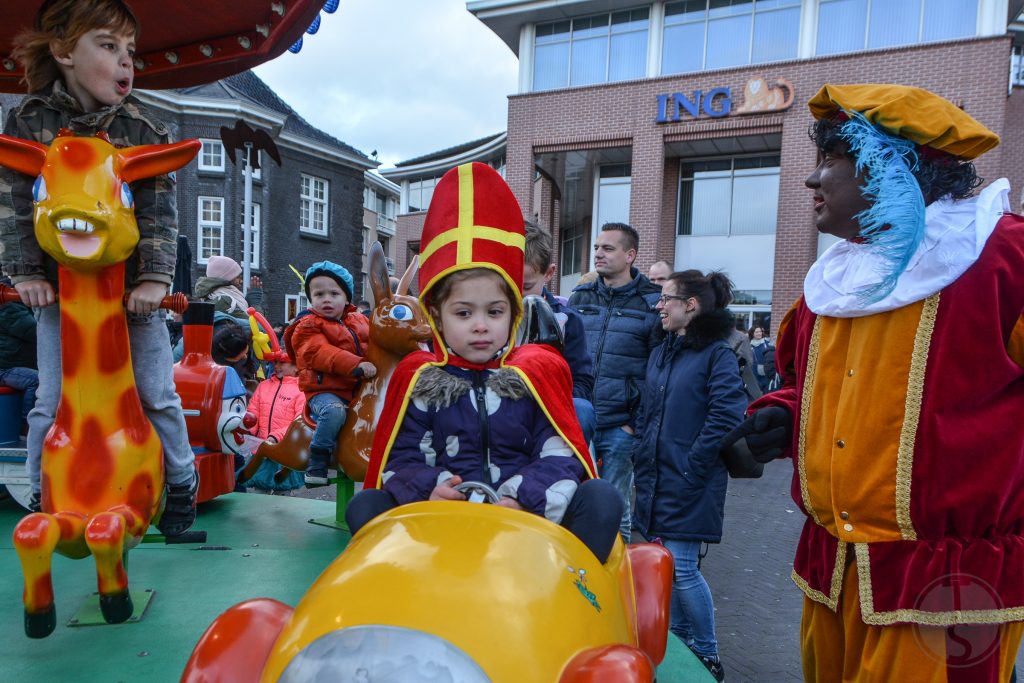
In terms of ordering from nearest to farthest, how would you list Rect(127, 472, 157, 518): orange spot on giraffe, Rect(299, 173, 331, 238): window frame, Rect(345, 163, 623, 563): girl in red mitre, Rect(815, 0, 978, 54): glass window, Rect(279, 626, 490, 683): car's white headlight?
Rect(279, 626, 490, 683): car's white headlight, Rect(345, 163, 623, 563): girl in red mitre, Rect(127, 472, 157, 518): orange spot on giraffe, Rect(815, 0, 978, 54): glass window, Rect(299, 173, 331, 238): window frame

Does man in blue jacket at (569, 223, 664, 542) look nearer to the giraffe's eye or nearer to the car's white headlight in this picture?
the giraffe's eye

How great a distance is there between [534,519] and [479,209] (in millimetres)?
1021

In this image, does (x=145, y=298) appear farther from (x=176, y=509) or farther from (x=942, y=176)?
(x=942, y=176)

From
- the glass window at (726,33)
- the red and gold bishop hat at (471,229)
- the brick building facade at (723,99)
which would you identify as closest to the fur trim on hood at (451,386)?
the red and gold bishop hat at (471,229)

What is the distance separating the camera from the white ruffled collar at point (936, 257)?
1553 mm

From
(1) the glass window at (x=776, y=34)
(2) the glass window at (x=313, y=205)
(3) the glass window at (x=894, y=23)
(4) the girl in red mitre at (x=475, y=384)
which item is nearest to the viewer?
(4) the girl in red mitre at (x=475, y=384)

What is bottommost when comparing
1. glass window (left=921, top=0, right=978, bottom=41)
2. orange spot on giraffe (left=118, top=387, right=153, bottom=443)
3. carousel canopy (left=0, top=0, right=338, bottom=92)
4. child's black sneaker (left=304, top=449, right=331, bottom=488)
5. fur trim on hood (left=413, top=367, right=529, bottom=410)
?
child's black sneaker (left=304, top=449, right=331, bottom=488)

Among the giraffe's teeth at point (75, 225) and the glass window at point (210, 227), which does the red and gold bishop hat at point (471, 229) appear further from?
the glass window at point (210, 227)

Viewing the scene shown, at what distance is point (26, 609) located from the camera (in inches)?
84.2

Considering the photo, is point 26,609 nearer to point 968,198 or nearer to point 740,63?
point 968,198

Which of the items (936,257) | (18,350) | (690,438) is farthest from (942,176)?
(18,350)

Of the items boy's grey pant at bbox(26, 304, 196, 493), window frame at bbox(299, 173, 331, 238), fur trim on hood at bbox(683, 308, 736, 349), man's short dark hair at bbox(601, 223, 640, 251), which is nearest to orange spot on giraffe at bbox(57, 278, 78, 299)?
boy's grey pant at bbox(26, 304, 196, 493)

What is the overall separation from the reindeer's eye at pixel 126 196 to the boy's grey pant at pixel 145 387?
42 centimetres

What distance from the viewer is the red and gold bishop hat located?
2.14 m
